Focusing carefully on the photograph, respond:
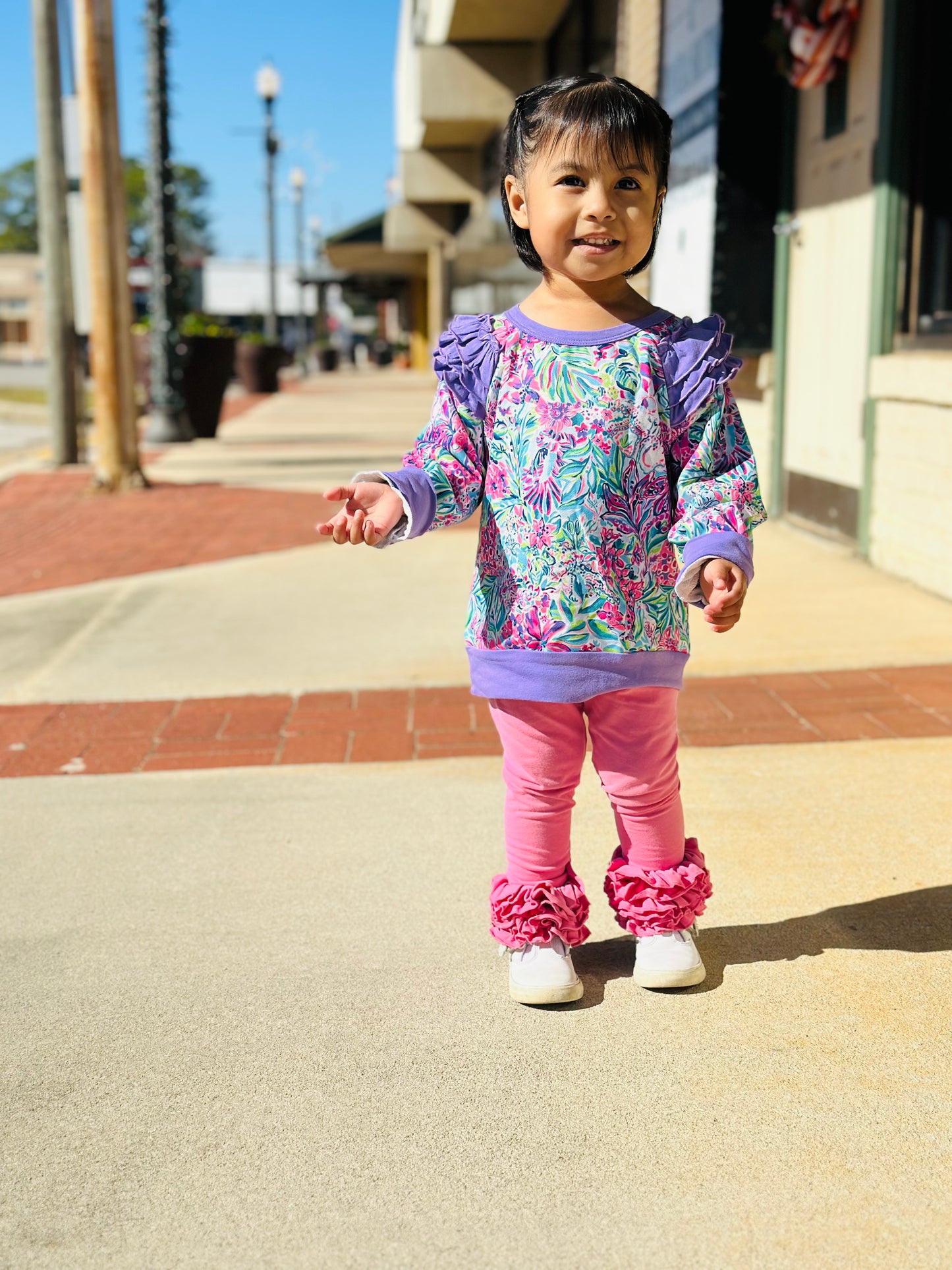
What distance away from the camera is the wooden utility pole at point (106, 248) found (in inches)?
383

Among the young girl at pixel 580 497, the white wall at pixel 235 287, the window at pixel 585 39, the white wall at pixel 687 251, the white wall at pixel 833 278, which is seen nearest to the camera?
the young girl at pixel 580 497

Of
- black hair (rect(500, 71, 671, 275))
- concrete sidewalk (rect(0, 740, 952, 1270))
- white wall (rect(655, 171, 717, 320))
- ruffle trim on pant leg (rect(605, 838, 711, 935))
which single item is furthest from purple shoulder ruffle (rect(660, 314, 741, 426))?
white wall (rect(655, 171, 717, 320))

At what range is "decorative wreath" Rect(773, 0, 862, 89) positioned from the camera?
6.41 metres

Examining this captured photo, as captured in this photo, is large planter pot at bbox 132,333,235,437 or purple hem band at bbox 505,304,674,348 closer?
purple hem band at bbox 505,304,674,348

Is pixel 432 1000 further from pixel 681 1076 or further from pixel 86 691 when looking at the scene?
pixel 86 691

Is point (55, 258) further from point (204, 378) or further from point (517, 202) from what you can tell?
point (517, 202)

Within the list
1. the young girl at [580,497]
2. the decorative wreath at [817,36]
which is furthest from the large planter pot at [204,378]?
the young girl at [580,497]

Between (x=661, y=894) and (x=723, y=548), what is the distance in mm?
689

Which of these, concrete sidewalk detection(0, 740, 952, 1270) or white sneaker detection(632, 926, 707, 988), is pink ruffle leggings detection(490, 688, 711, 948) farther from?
concrete sidewalk detection(0, 740, 952, 1270)

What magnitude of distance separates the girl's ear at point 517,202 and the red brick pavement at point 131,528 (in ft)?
15.2

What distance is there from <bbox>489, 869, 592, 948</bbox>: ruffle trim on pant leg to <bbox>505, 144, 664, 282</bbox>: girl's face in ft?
3.59

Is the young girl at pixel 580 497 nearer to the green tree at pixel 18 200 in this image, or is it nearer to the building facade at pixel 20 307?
the building facade at pixel 20 307

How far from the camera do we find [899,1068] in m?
2.26

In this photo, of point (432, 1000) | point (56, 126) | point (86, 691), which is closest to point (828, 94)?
point (86, 691)
